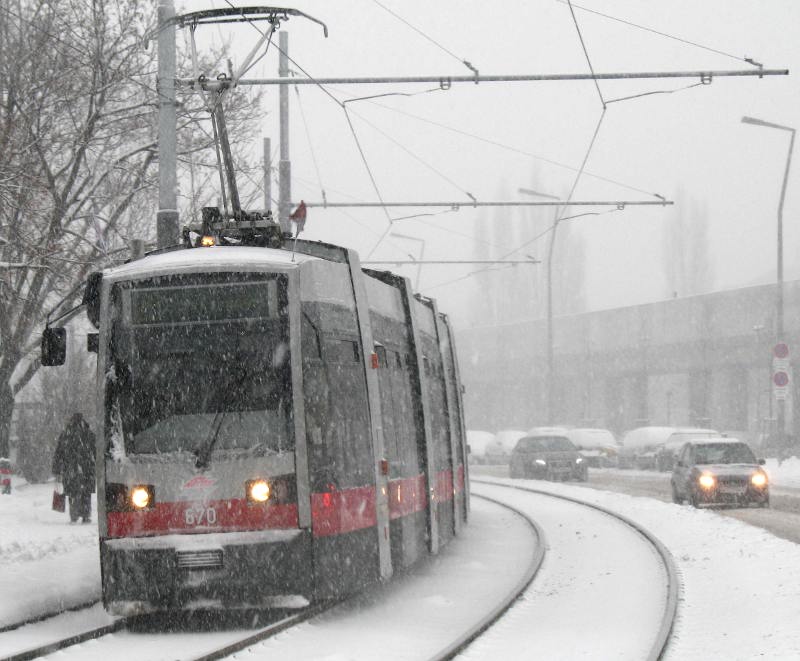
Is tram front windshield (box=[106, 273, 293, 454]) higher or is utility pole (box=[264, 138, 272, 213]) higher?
utility pole (box=[264, 138, 272, 213])

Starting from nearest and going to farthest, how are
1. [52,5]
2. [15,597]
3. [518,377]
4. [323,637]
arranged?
[323,637] < [15,597] < [52,5] < [518,377]

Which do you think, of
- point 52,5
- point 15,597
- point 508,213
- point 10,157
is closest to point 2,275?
point 10,157

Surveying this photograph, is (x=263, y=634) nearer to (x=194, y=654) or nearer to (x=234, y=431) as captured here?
(x=194, y=654)

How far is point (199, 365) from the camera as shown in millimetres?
10492

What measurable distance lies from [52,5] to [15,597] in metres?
12.6

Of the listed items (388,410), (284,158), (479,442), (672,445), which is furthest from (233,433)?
(479,442)

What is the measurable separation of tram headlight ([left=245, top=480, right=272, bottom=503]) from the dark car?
89.4ft

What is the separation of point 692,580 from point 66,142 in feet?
40.0

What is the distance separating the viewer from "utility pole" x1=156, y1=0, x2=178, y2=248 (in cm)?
1603

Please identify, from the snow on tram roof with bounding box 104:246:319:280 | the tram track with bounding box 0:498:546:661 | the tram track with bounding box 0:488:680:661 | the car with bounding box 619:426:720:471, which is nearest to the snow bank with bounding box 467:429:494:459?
the car with bounding box 619:426:720:471

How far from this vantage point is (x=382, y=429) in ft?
38.5

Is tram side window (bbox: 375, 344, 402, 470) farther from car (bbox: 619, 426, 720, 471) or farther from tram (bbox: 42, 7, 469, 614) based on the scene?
car (bbox: 619, 426, 720, 471)

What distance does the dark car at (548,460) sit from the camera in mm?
36906

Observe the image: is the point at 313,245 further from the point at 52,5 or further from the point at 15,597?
the point at 52,5
